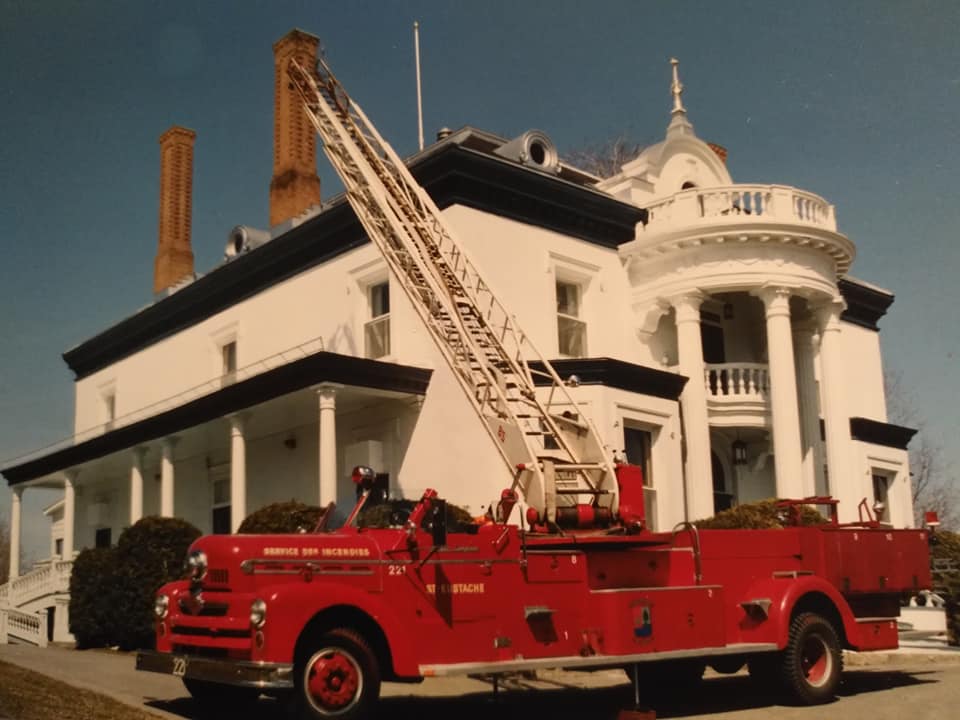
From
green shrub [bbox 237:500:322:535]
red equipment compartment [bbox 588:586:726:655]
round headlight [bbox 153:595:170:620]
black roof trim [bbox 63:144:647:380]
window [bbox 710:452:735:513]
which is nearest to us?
round headlight [bbox 153:595:170:620]

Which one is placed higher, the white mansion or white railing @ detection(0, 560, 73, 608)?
the white mansion

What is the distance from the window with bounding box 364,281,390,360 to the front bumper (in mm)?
13506

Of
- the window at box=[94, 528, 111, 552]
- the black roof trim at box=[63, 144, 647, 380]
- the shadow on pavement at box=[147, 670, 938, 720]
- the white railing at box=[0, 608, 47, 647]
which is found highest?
the black roof trim at box=[63, 144, 647, 380]

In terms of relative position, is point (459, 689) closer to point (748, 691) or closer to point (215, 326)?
point (748, 691)

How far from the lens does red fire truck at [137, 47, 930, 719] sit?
9.26 metres

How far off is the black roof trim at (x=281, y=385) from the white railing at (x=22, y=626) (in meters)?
4.31

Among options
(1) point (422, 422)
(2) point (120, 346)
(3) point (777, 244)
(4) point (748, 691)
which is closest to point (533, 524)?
(4) point (748, 691)

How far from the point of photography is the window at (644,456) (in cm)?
2227

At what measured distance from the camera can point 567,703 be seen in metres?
12.2

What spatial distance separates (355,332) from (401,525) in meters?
13.2

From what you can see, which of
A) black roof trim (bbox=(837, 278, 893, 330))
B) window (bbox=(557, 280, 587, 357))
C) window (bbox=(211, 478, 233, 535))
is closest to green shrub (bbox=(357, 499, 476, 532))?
window (bbox=(557, 280, 587, 357))

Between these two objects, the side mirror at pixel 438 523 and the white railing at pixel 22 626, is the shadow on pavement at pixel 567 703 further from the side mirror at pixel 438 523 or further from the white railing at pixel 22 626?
the white railing at pixel 22 626

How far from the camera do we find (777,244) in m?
23.1

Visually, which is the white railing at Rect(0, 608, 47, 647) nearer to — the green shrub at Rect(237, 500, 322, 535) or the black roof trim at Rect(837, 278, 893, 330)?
the green shrub at Rect(237, 500, 322, 535)
